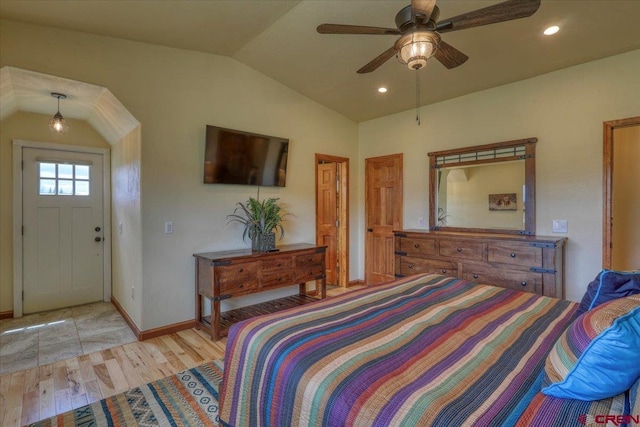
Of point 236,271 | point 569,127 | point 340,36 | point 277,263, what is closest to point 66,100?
point 236,271

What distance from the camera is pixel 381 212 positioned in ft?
16.1

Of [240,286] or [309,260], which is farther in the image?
[309,260]

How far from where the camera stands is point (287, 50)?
10.7ft

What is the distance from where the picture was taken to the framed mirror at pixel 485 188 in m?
3.45

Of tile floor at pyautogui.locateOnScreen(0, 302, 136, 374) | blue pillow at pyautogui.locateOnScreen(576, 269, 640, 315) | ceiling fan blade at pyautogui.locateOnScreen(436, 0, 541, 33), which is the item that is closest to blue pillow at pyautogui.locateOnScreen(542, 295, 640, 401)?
blue pillow at pyautogui.locateOnScreen(576, 269, 640, 315)

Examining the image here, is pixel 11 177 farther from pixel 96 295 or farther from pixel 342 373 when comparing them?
pixel 342 373

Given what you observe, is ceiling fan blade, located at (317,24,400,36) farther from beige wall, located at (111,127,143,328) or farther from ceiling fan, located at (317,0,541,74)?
beige wall, located at (111,127,143,328)

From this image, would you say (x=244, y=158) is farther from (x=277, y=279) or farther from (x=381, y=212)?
(x=381, y=212)

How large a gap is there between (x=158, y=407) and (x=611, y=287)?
2.71m

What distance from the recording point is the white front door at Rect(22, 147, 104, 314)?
150 inches

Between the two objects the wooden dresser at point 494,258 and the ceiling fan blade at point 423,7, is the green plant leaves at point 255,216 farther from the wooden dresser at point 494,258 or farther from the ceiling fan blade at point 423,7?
the ceiling fan blade at point 423,7

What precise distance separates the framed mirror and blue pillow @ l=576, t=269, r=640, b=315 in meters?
2.02

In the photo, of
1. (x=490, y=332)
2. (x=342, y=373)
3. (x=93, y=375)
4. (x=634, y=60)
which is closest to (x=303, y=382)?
(x=342, y=373)

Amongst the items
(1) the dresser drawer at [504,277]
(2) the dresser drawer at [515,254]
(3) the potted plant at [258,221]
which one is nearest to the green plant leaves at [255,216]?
(3) the potted plant at [258,221]
